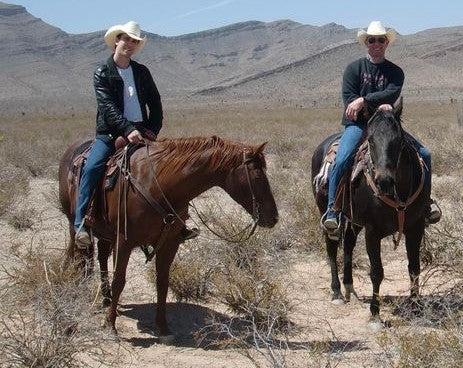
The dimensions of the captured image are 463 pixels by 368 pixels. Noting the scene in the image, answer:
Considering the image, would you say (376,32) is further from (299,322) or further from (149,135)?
(299,322)

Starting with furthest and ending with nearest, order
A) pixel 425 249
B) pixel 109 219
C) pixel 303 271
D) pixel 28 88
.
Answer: pixel 28 88 < pixel 303 271 < pixel 425 249 < pixel 109 219

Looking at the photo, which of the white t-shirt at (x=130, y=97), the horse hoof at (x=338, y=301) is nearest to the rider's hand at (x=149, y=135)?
the white t-shirt at (x=130, y=97)

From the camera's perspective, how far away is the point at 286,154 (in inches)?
748

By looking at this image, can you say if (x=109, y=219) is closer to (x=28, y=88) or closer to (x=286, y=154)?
(x=286, y=154)

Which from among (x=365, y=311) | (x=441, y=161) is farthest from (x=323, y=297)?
(x=441, y=161)

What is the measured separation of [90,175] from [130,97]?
826mm

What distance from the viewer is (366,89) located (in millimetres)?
6430

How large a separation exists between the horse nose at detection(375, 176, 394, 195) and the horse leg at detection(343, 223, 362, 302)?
1.53 m

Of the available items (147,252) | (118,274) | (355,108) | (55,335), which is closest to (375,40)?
(355,108)

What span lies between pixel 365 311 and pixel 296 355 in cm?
163

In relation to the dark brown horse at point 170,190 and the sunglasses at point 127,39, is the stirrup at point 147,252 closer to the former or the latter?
the dark brown horse at point 170,190

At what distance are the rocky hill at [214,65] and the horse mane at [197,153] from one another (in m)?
74.3

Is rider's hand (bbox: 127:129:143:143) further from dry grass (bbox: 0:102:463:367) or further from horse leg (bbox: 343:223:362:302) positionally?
horse leg (bbox: 343:223:362:302)

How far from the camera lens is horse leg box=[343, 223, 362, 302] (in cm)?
693
